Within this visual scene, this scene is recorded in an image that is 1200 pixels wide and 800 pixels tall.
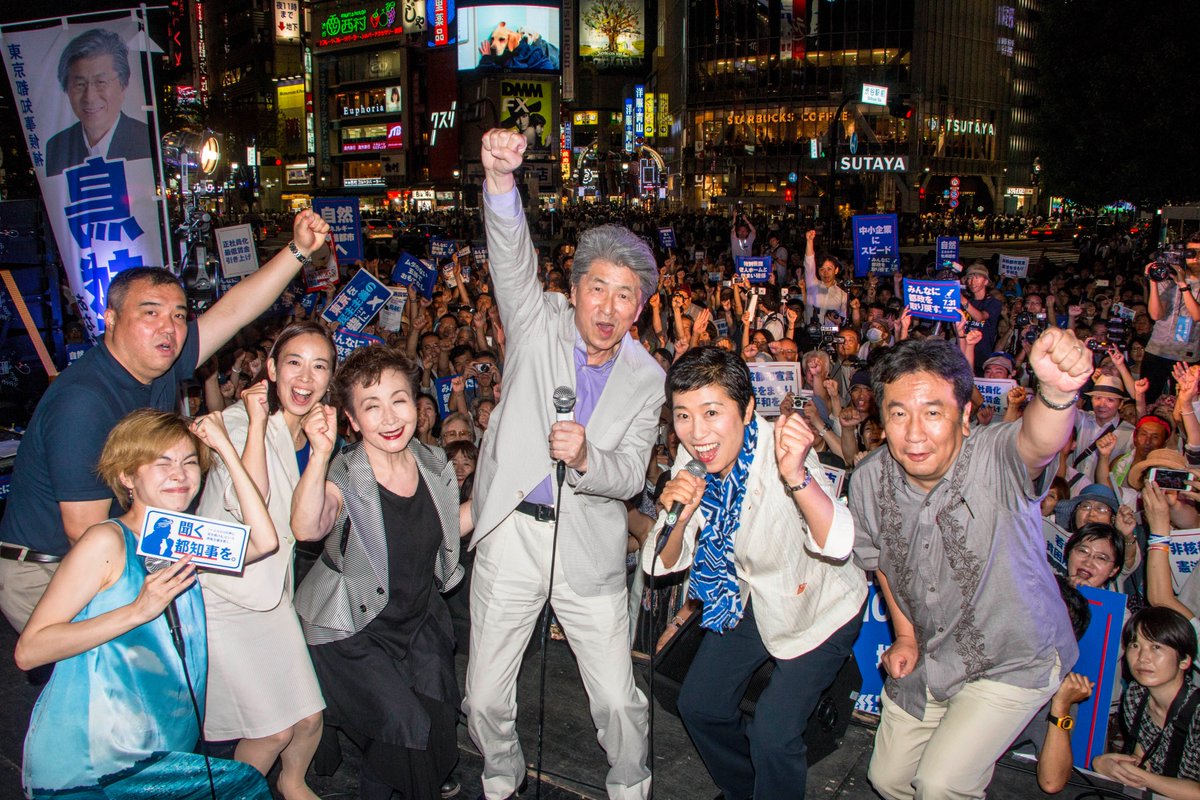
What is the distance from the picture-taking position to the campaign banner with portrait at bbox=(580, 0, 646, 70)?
79000 millimetres

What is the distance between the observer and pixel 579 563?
11.7ft

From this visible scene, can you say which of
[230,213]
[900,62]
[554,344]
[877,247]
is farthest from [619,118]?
[554,344]

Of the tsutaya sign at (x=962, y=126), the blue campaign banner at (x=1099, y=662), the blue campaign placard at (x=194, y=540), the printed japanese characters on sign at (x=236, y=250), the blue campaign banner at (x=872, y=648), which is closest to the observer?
the blue campaign placard at (x=194, y=540)

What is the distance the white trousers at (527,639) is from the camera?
11.9 feet

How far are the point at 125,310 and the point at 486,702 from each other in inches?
85.8

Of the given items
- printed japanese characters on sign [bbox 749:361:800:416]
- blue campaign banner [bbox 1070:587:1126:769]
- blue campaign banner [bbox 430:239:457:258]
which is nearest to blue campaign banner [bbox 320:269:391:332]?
printed japanese characters on sign [bbox 749:361:800:416]

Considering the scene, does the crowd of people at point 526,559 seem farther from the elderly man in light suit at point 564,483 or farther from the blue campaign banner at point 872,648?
the blue campaign banner at point 872,648

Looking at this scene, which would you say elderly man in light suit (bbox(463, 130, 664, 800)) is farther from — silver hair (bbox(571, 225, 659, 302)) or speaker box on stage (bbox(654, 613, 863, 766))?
speaker box on stage (bbox(654, 613, 863, 766))

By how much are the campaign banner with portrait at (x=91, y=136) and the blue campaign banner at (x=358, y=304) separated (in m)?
1.80

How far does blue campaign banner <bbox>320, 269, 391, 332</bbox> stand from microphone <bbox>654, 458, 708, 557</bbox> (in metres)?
6.13

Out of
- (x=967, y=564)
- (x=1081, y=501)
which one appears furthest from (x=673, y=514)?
(x=1081, y=501)

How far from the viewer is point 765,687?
12.0 ft

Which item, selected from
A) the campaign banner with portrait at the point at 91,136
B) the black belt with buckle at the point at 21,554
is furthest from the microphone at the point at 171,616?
the campaign banner with portrait at the point at 91,136

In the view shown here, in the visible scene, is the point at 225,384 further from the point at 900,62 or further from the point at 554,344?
the point at 900,62
